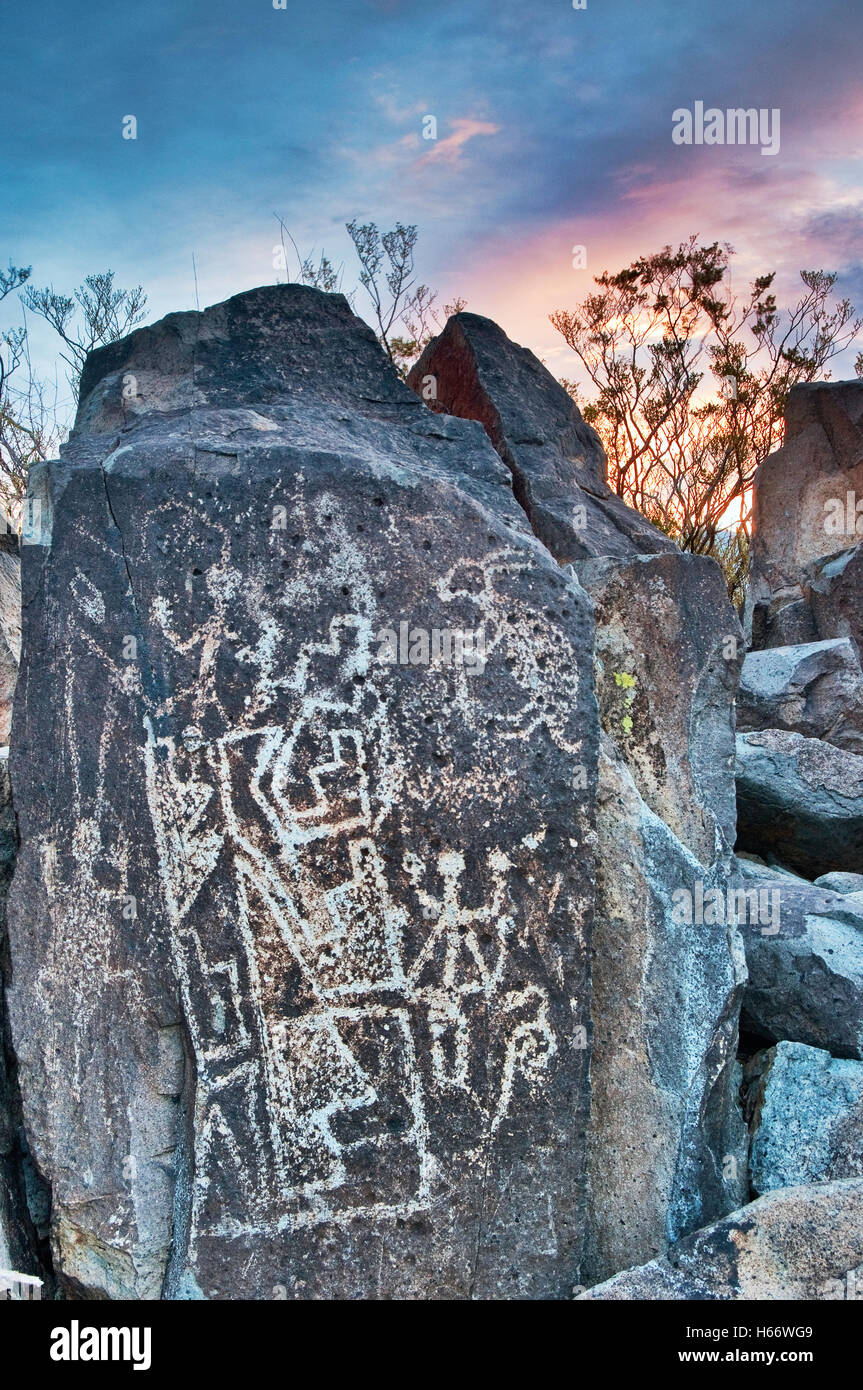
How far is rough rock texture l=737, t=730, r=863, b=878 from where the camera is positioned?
5105mm

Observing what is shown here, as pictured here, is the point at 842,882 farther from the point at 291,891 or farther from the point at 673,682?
the point at 291,891

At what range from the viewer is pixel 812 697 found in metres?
6.50

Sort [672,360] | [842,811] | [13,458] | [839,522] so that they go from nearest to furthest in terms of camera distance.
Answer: [842,811] < [839,522] < [672,360] < [13,458]

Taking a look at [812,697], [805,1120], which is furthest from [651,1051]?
[812,697]

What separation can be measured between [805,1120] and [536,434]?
9.04 ft

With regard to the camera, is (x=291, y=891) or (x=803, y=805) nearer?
(x=291, y=891)

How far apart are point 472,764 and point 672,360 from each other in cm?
1330

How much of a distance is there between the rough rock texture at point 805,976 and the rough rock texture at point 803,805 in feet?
4.17

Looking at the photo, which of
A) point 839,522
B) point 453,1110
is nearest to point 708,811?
point 453,1110

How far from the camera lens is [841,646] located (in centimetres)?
662

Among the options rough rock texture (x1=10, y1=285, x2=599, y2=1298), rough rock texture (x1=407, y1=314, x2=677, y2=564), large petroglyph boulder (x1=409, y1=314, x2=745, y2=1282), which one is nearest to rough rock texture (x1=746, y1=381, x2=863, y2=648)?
rough rock texture (x1=407, y1=314, x2=677, y2=564)

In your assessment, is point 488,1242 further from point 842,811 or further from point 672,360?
point 672,360

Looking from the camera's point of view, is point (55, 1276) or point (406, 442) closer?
point (55, 1276)

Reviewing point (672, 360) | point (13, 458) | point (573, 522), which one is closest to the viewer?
point (573, 522)
